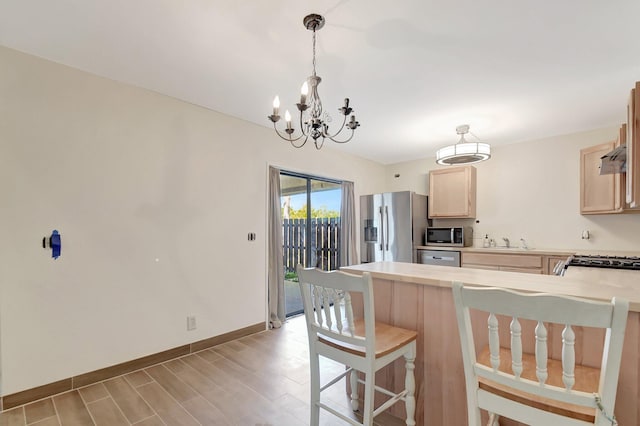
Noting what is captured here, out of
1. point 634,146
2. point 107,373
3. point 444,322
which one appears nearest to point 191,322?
point 107,373

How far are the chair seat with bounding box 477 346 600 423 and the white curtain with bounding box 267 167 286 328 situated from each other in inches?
109

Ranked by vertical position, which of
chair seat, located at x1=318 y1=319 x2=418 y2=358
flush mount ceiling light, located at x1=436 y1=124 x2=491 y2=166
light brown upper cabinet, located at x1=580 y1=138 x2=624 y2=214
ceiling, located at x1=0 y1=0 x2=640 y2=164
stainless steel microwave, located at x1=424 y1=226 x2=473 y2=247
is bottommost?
chair seat, located at x1=318 y1=319 x2=418 y2=358

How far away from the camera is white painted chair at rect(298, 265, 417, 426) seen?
1.47 metres

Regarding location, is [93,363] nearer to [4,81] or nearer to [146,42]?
[4,81]

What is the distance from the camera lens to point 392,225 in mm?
4848

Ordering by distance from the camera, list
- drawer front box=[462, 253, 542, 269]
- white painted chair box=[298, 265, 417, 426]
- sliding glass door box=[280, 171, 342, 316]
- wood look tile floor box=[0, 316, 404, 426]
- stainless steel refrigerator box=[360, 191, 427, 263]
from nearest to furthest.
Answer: white painted chair box=[298, 265, 417, 426] < wood look tile floor box=[0, 316, 404, 426] < drawer front box=[462, 253, 542, 269] < sliding glass door box=[280, 171, 342, 316] < stainless steel refrigerator box=[360, 191, 427, 263]

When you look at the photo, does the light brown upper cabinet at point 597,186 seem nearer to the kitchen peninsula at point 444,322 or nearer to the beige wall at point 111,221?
the kitchen peninsula at point 444,322

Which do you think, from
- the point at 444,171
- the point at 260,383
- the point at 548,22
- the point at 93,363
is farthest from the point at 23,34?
the point at 444,171

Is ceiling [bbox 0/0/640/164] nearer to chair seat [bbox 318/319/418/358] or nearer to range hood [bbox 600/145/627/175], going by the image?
range hood [bbox 600/145/627/175]

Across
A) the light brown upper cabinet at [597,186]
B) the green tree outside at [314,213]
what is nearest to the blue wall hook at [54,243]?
the green tree outside at [314,213]

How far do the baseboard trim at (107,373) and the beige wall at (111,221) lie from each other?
0.05 m

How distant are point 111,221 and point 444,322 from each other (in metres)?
2.76

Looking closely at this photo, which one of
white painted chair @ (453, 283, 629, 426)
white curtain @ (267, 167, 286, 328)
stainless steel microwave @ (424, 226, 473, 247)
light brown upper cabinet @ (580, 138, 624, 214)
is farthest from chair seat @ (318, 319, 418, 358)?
light brown upper cabinet @ (580, 138, 624, 214)

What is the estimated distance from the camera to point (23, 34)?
1.99 metres
